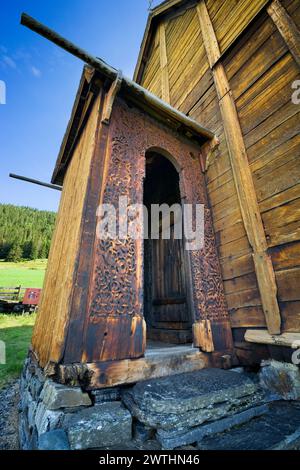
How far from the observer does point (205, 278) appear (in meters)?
3.03

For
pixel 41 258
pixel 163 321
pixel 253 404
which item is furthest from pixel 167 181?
pixel 41 258

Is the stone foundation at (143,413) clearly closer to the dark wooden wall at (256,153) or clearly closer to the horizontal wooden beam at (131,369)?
the horizontal wooden beam at (131,369)

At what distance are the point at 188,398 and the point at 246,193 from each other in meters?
2.42

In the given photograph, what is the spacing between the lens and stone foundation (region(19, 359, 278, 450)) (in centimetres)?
152

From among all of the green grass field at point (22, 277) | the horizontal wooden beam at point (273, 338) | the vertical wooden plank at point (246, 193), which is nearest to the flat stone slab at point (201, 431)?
the horizontal wooden beam at point (273, 338)

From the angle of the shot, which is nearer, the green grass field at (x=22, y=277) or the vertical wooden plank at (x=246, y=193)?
the vertical wooden plank at (x=246, y=193)

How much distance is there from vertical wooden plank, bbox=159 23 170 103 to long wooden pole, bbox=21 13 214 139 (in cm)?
245

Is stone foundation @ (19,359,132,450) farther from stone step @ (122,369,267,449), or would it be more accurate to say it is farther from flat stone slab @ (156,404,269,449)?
flat stone slab @ (156,404,269,449)

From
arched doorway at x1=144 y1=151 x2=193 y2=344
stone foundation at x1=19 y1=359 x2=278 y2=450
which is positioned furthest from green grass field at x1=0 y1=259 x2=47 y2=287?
stone foundation at x1=19 y1=359 x2=278 y2=450

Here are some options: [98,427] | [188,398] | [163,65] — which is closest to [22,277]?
[163,65]

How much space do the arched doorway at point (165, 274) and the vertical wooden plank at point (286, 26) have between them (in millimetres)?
2616

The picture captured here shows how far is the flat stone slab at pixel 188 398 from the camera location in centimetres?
161

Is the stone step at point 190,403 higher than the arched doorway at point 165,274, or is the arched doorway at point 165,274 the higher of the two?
the arched doorway at point 165,274
